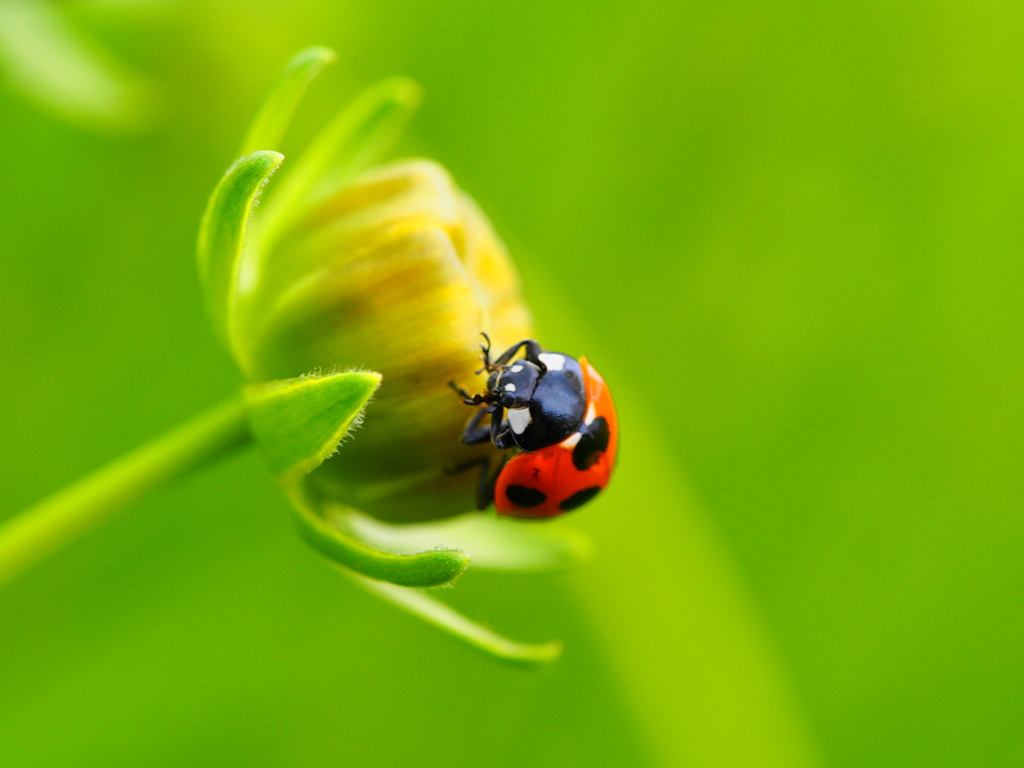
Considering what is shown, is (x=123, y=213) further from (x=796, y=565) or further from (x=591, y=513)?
(x=796, y=565)

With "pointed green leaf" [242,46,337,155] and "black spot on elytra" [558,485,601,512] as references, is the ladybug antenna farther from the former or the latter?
"pointed green leaf" [242,46,337,155]

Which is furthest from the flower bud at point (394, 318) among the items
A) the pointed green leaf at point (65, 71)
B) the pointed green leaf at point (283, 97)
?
the pointed green leaf at point (65, 71)

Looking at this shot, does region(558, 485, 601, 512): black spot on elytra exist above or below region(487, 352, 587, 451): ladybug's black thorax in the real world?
below

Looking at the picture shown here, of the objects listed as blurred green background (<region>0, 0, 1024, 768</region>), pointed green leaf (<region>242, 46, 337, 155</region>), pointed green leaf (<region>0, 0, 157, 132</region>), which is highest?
pointed green leaf (<region>0, 0, 157, 132</region>)

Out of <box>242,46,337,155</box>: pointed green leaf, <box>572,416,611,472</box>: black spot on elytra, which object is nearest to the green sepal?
<box>572,416,611,472</box>: black spot on elytra

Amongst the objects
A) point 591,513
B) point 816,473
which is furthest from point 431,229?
point 816,473

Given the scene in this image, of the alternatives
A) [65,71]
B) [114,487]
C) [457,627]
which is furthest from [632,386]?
[114,487]
